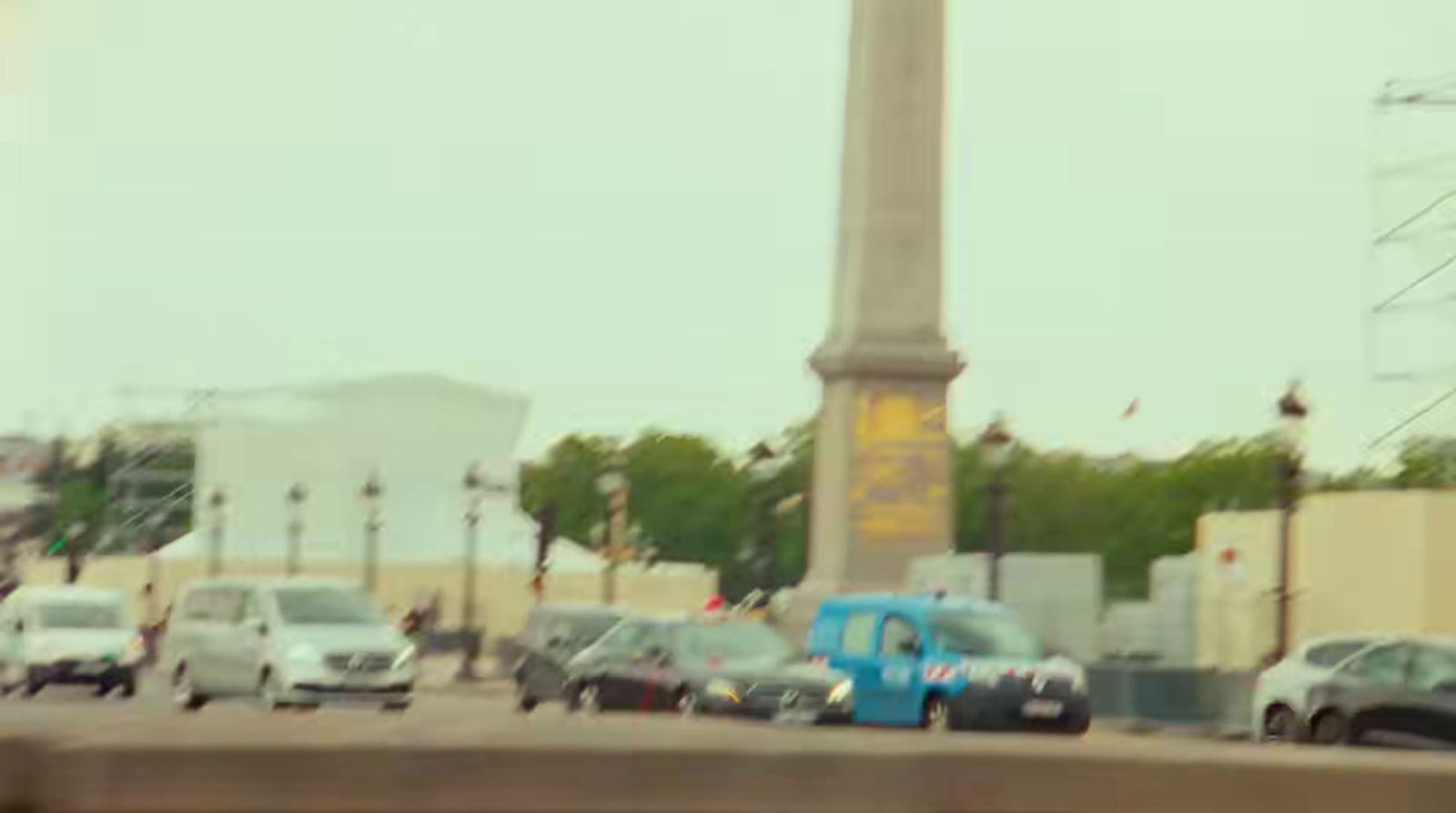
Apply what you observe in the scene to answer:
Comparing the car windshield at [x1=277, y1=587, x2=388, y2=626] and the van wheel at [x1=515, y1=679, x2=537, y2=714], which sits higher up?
the car windshield at [x1=277, y1=587, x2=388, y2=626]

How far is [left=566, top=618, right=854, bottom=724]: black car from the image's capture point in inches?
1255

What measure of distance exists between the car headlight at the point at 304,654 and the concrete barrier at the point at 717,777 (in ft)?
99.8

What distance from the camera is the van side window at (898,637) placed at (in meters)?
33.8

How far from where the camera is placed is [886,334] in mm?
46062

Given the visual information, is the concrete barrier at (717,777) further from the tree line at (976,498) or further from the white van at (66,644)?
the tree line at (976,498)

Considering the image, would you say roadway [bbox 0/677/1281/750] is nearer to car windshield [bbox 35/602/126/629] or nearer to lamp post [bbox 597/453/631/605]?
car windshield [bbox 35/602/126/629]

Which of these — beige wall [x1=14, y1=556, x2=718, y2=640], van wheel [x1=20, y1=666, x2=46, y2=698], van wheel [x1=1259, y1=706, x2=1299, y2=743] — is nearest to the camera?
van wheel [x1=1259, y1=706, x2=1299, y2=743]

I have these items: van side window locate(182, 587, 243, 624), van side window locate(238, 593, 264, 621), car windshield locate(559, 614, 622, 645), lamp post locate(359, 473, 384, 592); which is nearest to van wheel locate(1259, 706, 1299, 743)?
car windshield locate(559, 614, 622, 645)

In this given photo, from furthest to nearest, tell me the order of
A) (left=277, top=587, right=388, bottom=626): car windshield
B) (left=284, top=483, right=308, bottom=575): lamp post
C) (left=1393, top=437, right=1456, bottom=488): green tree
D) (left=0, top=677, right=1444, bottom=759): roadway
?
1. (left=284, top=483, right=308, bottom=575): lamp post
2. (left=1393, top=437, right=1456, bottom=488): green tree
3. (left=277, top=587, right=388, bottom=626): car windshield
4. (left=0, top=677, right=1444, bottom=759): roadway

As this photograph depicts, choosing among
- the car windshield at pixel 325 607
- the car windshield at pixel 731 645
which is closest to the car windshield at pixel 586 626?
the car windshield at pixel 325 607

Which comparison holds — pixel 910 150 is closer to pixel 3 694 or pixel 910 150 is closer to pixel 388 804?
pixel 3 694

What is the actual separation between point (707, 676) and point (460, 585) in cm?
8992

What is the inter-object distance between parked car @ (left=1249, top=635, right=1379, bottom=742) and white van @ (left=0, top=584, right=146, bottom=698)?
59.0ft

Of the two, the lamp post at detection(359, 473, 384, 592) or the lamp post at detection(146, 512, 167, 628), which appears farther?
the lamp post at detection(146, 512, 167, 628)
